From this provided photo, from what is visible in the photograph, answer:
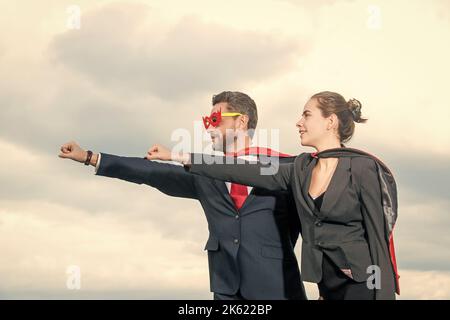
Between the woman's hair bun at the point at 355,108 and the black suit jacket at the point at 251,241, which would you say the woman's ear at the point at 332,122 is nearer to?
the woman's hair bun at the point at 355,108

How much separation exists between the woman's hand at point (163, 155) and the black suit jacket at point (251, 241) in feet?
2.70

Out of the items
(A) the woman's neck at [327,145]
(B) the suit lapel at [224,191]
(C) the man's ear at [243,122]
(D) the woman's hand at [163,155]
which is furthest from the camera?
(C) the man's ear at [243,122]

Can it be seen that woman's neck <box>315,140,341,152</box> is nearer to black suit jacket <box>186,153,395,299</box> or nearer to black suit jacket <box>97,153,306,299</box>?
black suit jacket <box>186,153,395,299</box>

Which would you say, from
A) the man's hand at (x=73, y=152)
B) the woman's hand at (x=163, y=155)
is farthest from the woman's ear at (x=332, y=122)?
the man's hand at (x=73, y=152)

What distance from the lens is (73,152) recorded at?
6.83 metres

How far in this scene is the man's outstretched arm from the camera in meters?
6.89

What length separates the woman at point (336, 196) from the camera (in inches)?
239

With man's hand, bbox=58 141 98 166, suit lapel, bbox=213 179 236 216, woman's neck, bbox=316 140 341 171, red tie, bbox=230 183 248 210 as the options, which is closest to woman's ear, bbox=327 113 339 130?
woman's neck, bbox=316 140 341 171

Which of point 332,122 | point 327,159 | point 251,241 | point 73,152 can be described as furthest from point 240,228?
point 73,152

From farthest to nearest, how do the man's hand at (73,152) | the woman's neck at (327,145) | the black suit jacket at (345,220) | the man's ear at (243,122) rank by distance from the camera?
the man's ear at (243,122) < the man's hand at (73,152) < the woman's neck at (327,145) < the black suit jacket at (345,220)

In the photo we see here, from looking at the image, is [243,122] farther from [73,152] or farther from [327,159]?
[73,152]

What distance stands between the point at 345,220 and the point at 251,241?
3.89 ft

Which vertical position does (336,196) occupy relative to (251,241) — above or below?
above
